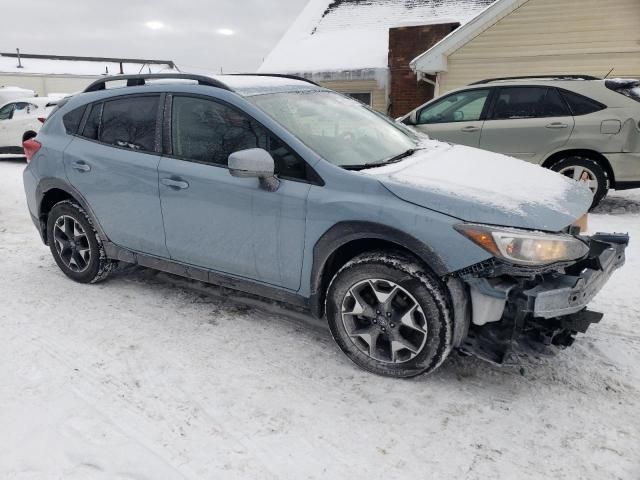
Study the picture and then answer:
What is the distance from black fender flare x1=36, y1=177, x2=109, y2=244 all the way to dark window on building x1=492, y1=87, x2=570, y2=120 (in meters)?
5.62

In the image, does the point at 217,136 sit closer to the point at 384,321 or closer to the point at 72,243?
the point at 384,321

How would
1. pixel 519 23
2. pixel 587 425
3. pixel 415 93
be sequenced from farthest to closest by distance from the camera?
pixel 415 93 → pixel 519 23 → pixel 587 425

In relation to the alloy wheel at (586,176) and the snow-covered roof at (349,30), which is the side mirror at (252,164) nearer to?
the alloy wheel at (586,176)

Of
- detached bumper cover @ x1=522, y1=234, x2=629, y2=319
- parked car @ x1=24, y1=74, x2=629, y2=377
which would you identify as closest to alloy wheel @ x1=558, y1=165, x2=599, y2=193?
parked car @ x1=24, y1=74, x2=629, y2=377

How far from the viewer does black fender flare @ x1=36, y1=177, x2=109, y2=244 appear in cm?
421

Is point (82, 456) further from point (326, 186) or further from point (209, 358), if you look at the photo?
point (326, 186)

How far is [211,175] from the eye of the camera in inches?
135

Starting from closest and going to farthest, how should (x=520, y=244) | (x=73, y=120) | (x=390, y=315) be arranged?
(x=520, y=244) → (x=390, y=315) → (x=73, y=120)

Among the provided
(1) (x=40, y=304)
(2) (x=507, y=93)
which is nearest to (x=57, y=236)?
(1) (x=40, y=304)

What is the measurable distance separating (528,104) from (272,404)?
608cm

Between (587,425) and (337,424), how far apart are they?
129cm

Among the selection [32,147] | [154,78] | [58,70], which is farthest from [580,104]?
[58,70]

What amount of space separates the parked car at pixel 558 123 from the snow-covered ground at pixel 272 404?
329 centimetres

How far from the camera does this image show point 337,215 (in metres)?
2.96
